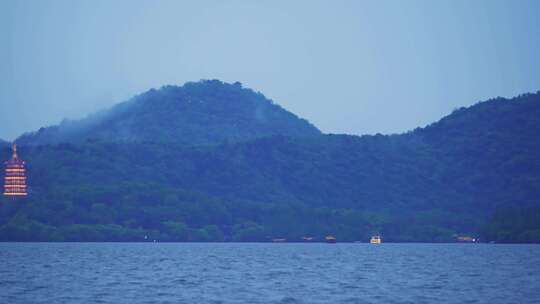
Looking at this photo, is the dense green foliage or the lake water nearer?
the lake water

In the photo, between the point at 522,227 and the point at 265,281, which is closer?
the point at 265,281

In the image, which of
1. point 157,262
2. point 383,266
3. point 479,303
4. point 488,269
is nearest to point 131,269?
point 157,262

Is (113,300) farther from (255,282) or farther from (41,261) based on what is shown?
(41,261)

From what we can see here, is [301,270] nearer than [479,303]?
No

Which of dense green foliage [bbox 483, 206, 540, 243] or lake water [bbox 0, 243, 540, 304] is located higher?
dense green foliage [bbox 483, 206, 540, 243]

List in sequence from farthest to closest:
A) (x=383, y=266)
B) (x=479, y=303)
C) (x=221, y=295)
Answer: (x=383, y=266) < (x=221, y=295) < (x=479, y=303)

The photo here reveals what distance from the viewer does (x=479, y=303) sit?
69375mm

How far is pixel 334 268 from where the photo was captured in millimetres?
115188

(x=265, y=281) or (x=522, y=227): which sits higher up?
(x=522, y=227)

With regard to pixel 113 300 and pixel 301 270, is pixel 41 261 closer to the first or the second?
pixel 301 270

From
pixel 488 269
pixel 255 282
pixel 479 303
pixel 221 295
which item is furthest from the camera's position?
pixel 488 269

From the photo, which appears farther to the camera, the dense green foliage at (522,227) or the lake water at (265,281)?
the dense green foliage at (522,227)

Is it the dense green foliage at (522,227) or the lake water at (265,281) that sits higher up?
the dense green foliage at (522,227)

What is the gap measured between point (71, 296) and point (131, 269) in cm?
3519
